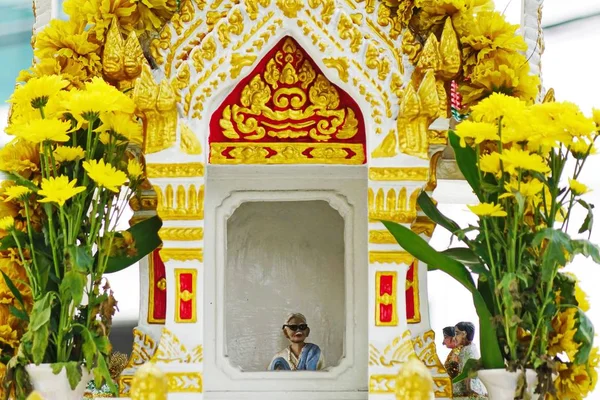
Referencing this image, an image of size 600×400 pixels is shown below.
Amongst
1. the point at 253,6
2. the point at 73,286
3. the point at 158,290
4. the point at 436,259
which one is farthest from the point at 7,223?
the point at 436,259

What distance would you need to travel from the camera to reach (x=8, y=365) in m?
4.16

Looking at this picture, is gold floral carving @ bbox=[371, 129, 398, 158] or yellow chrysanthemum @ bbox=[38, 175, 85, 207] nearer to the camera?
yellow chrysanthemum @ bbox=[38, 175, 85, 207]

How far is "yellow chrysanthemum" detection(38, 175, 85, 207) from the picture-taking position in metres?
4.16

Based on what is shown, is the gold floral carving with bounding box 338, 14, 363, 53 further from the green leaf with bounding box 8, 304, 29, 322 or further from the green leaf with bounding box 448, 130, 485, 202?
the green leaf with bounding box 8, 304, 29, 322

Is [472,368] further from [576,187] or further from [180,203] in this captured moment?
[180,203]

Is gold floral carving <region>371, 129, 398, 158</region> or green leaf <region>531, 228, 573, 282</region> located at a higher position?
gold floral carving <region>371, 129, 398, 158</region>

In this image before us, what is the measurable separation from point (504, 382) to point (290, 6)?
162cm

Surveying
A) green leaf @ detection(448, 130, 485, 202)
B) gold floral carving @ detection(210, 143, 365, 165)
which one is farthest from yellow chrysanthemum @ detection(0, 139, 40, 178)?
green leaf @ detection(448, 130, 485, 202)

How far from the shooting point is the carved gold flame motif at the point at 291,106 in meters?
4.65

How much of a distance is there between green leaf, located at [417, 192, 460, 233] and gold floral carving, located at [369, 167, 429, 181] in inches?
3.5

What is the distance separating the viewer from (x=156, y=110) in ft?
14.6

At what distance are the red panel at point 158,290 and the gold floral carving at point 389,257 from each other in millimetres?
860

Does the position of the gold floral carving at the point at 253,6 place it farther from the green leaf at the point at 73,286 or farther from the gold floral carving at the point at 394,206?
the green leaf at the point at 73,286

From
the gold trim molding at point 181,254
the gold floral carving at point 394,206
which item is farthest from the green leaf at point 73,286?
the gold floral carving at point 394,206
